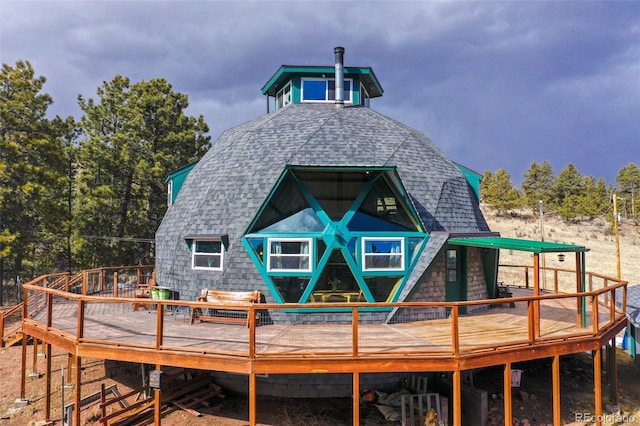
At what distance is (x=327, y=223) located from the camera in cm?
1067

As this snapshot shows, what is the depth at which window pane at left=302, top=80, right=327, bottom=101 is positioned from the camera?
16.3 metres

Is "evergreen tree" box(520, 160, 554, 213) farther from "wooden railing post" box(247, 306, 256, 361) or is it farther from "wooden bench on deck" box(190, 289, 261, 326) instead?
"wooden railing post" box(247, 306, 256, 361)

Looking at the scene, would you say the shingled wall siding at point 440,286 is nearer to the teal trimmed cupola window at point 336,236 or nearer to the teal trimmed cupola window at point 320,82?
the teal trimmed cupola window at point 336,236

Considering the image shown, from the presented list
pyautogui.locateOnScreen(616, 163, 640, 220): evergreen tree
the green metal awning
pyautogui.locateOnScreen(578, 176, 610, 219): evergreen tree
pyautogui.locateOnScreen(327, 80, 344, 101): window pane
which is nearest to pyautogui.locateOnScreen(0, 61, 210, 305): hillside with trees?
pyautogui.locateOnScreen(327, 80, 344, 101): window pane

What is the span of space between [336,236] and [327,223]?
47cm

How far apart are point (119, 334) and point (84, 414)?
223cm

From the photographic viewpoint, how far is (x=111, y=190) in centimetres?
2358

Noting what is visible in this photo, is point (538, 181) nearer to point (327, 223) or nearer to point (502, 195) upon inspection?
point (502, 195)

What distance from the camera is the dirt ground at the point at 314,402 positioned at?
879 centimetres

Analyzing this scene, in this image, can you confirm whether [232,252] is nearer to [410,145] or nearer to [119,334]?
[119,334]

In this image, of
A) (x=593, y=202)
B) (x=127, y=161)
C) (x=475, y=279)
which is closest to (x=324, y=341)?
A: (x=475, y=279)

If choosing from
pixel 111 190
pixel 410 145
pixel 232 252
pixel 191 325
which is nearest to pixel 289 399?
pixel 191 325

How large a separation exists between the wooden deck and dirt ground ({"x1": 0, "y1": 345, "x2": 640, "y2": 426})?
171 cm

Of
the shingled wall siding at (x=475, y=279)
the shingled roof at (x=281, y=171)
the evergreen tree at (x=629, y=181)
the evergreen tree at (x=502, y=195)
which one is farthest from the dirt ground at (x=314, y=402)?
the evergreen tree at (x=629, y=181)
